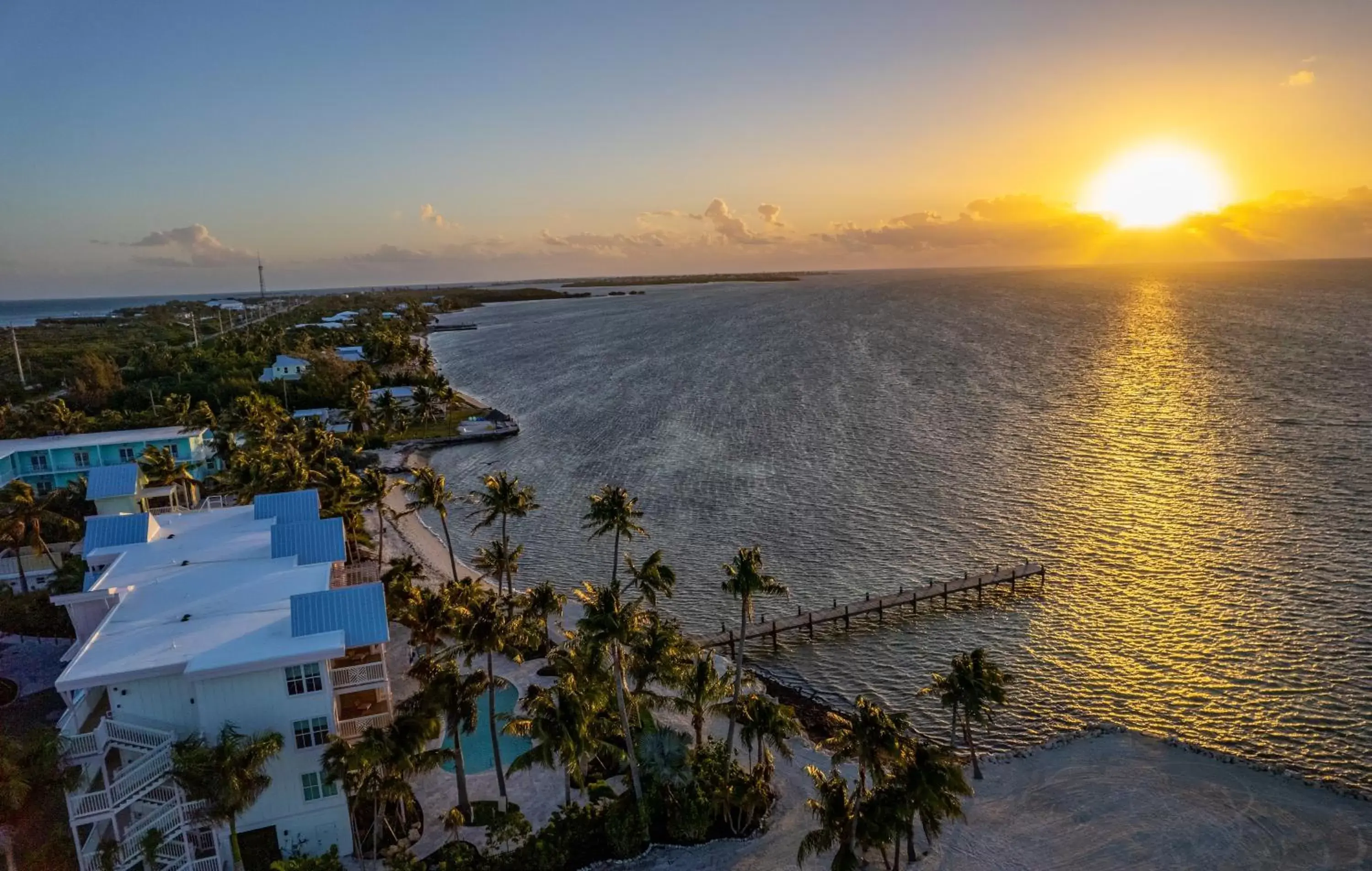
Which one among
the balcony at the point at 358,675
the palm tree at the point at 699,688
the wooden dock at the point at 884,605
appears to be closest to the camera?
the balcony at the point at 358,675

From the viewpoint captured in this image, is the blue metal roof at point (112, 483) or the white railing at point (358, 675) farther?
the blue metal roof at point (112, 483)

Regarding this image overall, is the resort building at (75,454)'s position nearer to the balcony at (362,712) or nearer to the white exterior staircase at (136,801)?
the balcony at (362,712)

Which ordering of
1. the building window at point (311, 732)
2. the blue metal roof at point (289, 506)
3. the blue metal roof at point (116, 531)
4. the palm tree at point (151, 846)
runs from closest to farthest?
the palm tree at point (151, 846)
the building window at point (311, 732)
the blue metal roof at point (116, 531)
the blue metal roof at point (289, 506)

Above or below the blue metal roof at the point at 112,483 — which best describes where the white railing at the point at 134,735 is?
below

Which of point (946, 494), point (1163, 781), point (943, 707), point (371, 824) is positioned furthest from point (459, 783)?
point (946, 494)

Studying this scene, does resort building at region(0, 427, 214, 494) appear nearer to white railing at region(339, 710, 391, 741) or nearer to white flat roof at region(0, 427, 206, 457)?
white flat roof at region(0, 427, 206, 457)

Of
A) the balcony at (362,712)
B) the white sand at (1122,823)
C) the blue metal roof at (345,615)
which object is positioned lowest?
the white sand at (1122,823)

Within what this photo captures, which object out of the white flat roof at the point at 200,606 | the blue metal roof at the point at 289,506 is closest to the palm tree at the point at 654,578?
the white flat roof at the point at 200,606
